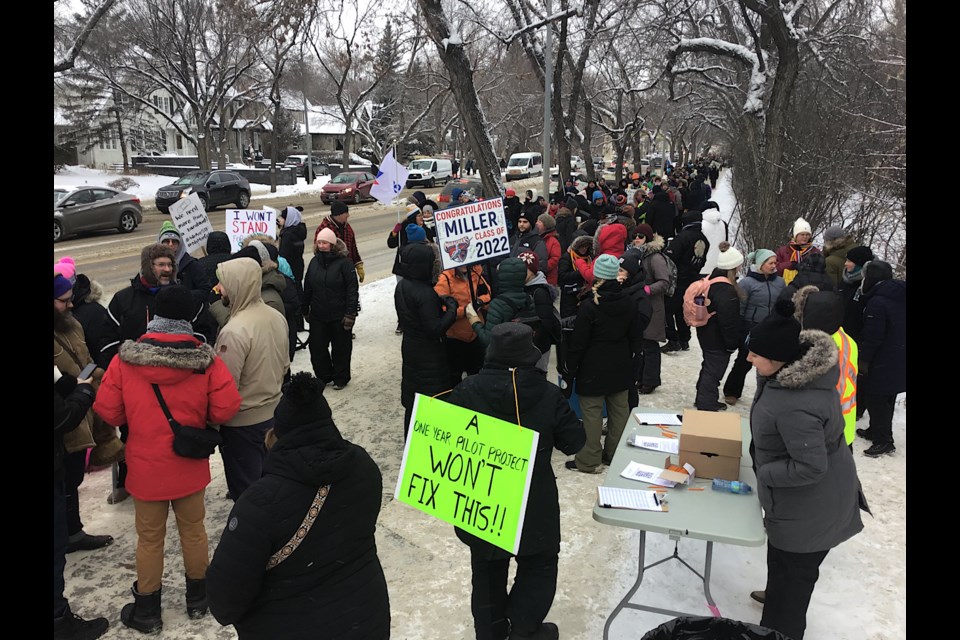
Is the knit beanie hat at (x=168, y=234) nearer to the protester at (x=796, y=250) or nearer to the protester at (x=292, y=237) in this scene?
the protester at (x=292, y=237)

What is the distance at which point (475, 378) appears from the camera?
3.44m

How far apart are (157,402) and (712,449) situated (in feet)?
10.3

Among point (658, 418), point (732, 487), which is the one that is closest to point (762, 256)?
point (658, 418)

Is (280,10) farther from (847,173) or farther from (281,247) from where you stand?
(847,173)

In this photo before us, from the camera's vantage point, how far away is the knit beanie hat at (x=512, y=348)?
3.33 m

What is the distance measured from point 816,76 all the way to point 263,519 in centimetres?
1824

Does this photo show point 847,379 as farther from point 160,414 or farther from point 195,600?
point 195,600

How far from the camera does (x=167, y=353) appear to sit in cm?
353

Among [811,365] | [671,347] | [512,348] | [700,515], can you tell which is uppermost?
[512,348]

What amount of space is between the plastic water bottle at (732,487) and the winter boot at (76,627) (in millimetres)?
3643

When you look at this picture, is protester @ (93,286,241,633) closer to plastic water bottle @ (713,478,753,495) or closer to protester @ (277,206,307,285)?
plastic water bottle @ (713,478,753,495)

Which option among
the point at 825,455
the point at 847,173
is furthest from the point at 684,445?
the point at 847,173

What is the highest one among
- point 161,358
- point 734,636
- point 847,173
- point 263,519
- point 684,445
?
point 847,173

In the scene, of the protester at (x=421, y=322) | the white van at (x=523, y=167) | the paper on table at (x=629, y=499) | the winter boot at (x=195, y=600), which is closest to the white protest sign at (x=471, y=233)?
the protester at (x=421, y=322)
